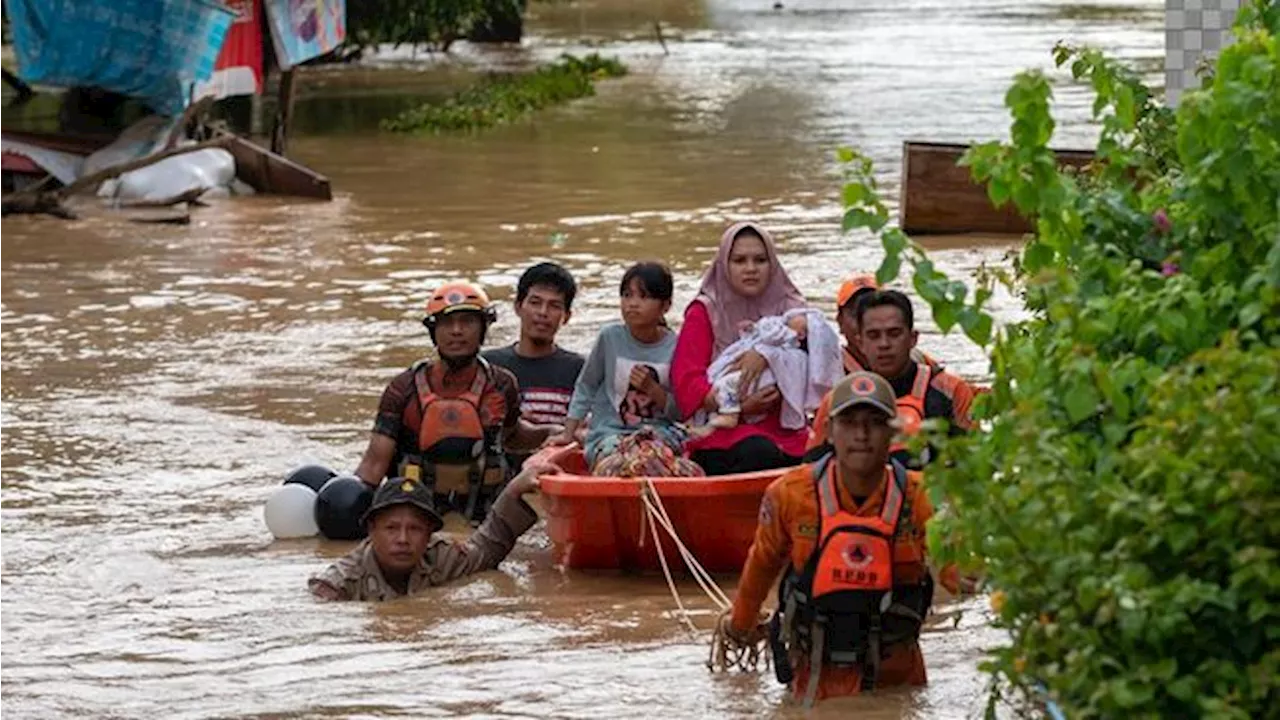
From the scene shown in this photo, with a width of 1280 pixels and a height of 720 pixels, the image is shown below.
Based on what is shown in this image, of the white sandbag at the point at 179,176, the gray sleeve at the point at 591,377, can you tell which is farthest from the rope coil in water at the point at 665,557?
the white sandbag at the point at 179,176

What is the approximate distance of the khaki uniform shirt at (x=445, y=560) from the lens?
9.78 metres

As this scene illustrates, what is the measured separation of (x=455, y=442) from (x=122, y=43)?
12.9 meters

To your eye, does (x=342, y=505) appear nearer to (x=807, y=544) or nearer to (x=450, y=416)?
(x=450, y=416)

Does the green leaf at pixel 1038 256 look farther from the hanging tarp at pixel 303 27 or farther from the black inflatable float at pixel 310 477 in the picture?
the hanging tarp at pixel 303 27

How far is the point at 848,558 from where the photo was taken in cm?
769

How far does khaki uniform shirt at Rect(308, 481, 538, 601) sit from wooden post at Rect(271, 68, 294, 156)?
14891 millimetres

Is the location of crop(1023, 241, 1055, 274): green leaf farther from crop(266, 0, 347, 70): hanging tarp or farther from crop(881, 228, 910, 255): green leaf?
crop(266, 0, 347, 70): hanging tarp

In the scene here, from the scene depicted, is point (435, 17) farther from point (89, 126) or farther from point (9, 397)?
point (9, 397)

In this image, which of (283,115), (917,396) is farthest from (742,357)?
(283,115)

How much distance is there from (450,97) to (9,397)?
1880 centimetres

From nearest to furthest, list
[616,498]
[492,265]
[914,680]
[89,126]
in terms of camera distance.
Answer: [914,680], [616,498], [492,265], [89,126]

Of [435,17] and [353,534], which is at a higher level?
[435,17]

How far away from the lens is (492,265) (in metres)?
18.7

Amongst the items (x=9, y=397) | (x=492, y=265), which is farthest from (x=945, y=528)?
(x=492, y=265)
